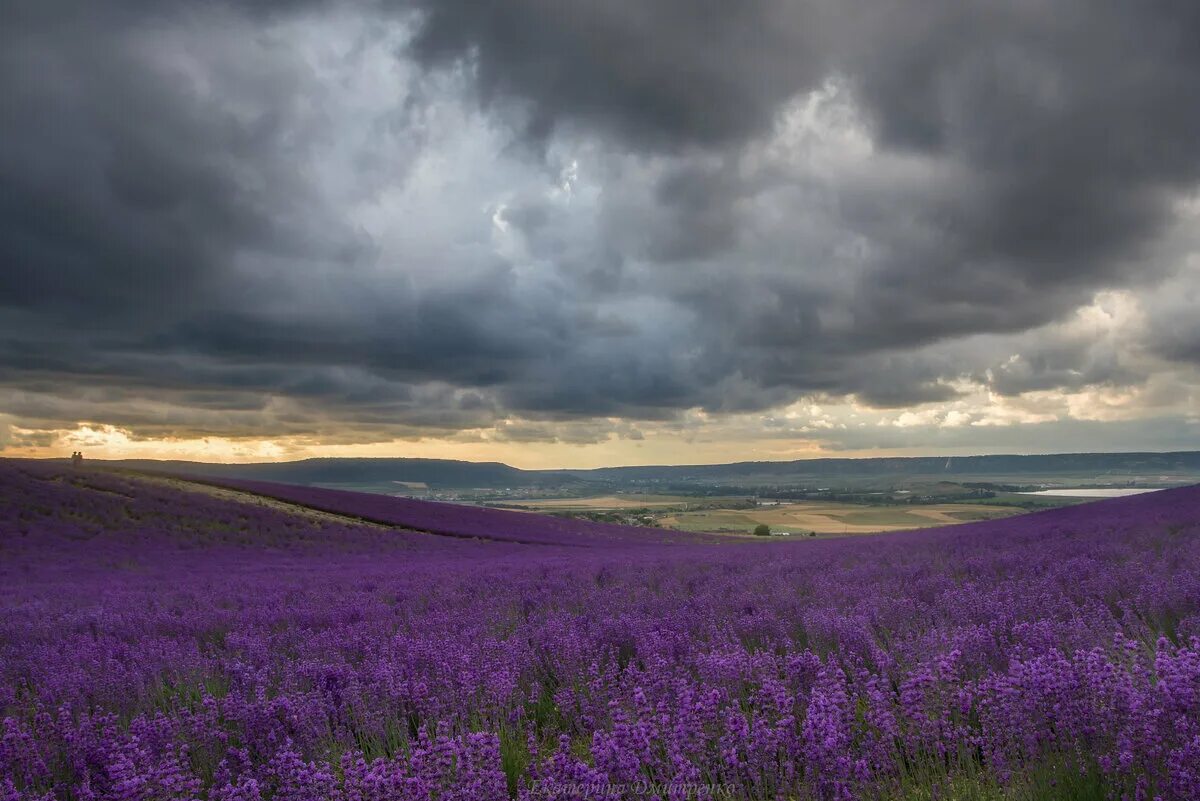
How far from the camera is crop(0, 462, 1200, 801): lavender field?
8.47 ft

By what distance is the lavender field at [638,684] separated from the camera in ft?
8.47

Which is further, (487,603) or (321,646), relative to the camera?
(487,603)

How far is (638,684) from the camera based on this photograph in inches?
155

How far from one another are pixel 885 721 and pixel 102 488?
29089mm

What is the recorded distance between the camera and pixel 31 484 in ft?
77.4

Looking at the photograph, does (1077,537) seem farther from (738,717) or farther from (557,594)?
(738,717)

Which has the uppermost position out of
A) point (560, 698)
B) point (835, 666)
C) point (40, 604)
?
point (835, 666)

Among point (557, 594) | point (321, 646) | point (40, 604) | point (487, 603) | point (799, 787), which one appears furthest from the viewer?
point (40, 604)

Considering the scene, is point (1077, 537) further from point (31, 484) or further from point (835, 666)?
point (31, 484)

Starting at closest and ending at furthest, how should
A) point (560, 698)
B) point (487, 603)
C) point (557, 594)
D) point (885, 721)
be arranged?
point (885, 721) < point (560, 698) < point (487, 603) < point (557, 594)

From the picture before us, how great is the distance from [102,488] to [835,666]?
93.3ft

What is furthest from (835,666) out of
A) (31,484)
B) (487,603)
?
(31,484)

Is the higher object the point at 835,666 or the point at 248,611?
the point at 835,666

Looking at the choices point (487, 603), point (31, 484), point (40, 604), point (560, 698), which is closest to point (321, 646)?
point (487, 603)
